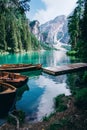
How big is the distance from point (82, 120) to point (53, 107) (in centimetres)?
727

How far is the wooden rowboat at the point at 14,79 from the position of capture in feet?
83.8

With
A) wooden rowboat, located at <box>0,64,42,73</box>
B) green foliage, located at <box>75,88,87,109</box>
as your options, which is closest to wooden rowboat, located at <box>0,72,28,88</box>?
wooden rowboat, located at <box>0,64,42,73</box>

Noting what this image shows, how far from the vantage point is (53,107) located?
57.0ft

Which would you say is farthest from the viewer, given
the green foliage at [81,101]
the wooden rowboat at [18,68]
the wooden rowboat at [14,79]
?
the wooden rowboat at [18,68]

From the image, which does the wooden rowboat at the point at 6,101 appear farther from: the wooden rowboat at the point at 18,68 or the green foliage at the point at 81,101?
the wooden rowboat at the point at 18,68

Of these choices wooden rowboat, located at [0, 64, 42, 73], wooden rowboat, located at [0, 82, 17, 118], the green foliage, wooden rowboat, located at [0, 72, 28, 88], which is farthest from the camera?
wooden rowboat, located at [0, 64, 42, 73]

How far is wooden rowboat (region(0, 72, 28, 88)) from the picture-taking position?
25.5 metres

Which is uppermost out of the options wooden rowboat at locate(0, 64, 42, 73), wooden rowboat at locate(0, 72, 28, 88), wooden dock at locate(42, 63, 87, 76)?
wooden dock at locate(42, 63, 87, 76)

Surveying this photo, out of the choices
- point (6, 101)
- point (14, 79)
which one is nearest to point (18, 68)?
point (14, 79)

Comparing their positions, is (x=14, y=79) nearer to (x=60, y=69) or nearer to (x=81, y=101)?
(x=60, y=69)

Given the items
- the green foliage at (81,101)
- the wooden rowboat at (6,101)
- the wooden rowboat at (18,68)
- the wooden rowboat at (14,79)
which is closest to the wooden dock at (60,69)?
the wooden rowboat at (14,79)

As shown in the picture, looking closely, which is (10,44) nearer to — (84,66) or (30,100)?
(84,66)

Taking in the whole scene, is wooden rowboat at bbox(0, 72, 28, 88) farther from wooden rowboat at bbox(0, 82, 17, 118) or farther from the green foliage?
the green foliage

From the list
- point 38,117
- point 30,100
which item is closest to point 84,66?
point 30,100
